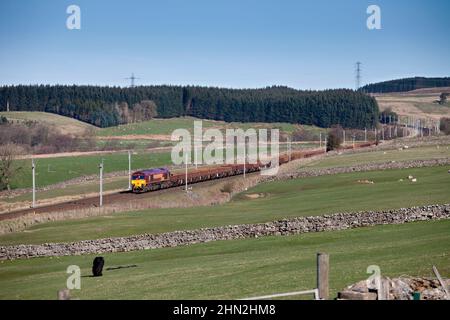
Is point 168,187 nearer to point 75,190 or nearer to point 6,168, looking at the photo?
point 75,190

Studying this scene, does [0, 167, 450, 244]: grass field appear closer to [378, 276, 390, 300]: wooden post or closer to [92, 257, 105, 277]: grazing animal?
[92, 257, 105, 277]: grazing animal

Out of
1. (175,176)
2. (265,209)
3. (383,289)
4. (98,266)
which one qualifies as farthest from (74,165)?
(383,289)

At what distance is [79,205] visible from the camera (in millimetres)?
73562

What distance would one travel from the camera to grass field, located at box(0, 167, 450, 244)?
5147 cm

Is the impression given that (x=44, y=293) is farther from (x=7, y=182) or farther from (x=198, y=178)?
(x=7, y=182)

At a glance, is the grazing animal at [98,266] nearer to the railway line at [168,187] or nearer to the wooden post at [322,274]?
the wooden post at [322,274]

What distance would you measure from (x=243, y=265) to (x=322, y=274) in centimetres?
1296

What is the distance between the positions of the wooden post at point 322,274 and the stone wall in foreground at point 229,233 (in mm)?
24291

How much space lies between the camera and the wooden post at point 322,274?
20.1m

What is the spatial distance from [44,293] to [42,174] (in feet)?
304

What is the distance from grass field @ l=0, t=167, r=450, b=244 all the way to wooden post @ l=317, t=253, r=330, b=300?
30.2 m

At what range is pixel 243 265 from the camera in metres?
33.1

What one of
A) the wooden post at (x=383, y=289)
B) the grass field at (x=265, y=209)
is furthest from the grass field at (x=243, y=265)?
the grass field at (x=265, y=209)

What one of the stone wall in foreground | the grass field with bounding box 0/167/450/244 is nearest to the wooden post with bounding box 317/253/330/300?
the stone wall in foreground
